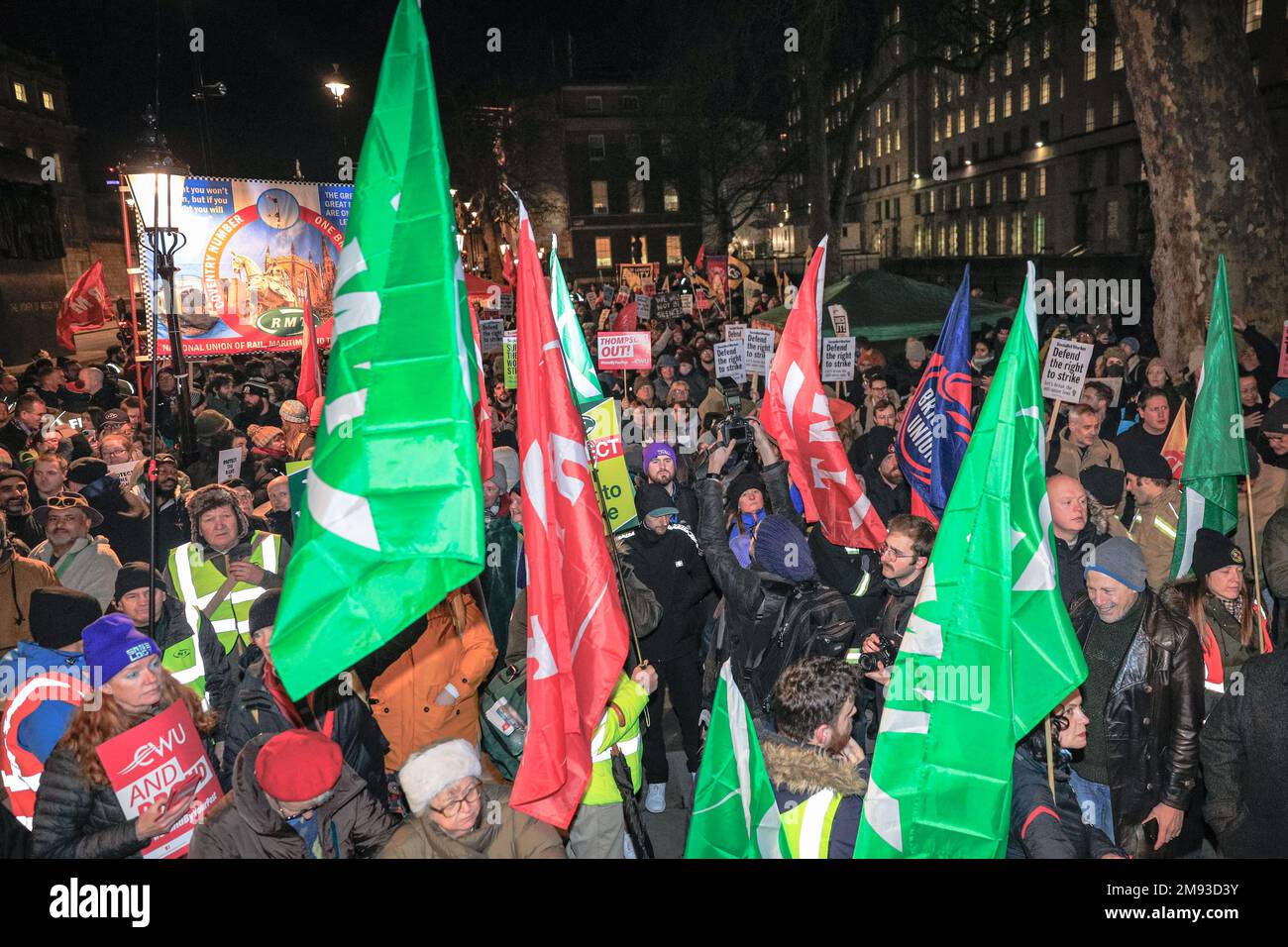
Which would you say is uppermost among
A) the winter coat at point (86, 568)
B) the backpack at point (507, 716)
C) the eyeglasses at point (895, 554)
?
the eyeglasses at point (895, 554)

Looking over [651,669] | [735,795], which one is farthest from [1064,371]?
[735,795]

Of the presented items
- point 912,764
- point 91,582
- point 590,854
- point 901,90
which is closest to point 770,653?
point 590,854

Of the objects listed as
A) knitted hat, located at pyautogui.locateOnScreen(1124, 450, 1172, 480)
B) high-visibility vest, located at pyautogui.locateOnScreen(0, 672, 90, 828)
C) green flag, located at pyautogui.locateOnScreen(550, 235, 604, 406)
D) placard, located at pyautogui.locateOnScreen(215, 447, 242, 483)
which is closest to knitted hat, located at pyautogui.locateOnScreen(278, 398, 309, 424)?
placard, located at pyautogui.locateOnScreen(215, 447, 242, 483)

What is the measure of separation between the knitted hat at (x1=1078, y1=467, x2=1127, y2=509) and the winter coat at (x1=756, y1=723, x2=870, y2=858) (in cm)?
345

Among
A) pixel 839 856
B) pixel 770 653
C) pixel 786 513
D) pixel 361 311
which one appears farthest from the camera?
pixel 786 513

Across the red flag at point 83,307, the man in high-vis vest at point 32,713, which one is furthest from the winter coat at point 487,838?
the red flag at point 83,307

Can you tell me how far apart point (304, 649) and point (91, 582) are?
10.6ft

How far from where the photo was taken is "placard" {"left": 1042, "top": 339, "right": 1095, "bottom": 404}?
23.8 feet

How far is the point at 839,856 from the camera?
2689 mm

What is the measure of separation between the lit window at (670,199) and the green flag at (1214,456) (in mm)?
75257

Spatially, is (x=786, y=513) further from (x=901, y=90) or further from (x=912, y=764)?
(x=901, y=90)

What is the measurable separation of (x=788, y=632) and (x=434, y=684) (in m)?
1.62

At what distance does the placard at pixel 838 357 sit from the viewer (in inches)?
407

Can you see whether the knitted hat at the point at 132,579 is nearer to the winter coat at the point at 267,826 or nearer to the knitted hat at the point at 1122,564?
the winter coat at the point at 267,826
